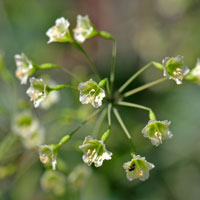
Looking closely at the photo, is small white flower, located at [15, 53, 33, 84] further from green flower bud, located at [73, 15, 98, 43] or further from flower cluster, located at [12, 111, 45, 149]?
flower cluster, located at [12, 111, 45, 149]

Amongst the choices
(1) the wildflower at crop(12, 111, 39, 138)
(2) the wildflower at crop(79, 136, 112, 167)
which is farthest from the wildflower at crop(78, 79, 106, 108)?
(1) the wildflower at crop(12, 111, 39, 138)

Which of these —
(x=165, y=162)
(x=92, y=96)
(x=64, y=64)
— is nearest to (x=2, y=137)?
(x=64, y=64)

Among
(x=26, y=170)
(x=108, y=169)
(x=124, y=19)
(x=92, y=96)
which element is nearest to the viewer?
(x=92, y=96)

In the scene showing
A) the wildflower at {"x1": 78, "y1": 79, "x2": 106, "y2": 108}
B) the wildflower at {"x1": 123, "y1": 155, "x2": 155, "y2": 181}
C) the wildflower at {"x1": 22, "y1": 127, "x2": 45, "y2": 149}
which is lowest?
the wildflower at {"x1": 22, "y1": 127, "x2": 45, "y2": 149}

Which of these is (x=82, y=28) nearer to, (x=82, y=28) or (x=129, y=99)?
(x=82, y=28)

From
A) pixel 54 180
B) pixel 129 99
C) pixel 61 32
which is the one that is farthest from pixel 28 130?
pixel 129 99

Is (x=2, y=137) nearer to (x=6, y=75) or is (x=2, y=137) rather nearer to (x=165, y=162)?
(x=6, y=75)
